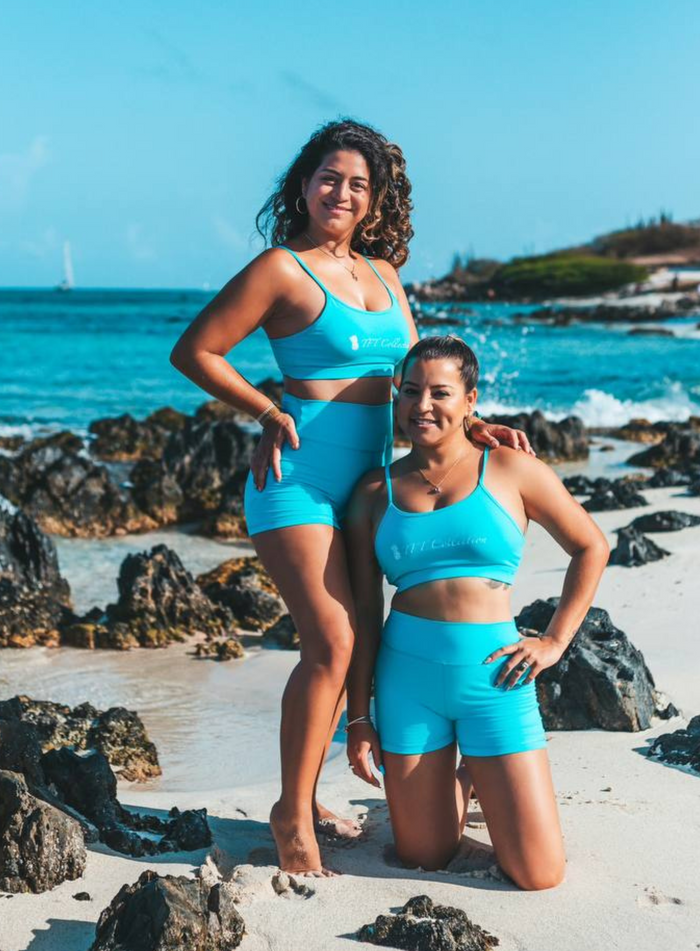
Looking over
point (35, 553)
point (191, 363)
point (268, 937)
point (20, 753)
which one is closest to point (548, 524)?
point (191, 363)

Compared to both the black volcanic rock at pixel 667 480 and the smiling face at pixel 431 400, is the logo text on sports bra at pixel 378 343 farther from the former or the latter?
the black volcanic rock at pixel 667 480

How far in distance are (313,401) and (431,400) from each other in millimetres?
445

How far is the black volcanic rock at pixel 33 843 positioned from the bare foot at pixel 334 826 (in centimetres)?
99

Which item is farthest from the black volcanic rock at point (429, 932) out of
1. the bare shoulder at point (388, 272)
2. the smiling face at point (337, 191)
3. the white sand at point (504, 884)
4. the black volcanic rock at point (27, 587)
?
Result: the black volcanic rock at point (27, 587)

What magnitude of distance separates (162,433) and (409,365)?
15.4 metres

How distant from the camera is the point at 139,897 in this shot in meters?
3.59

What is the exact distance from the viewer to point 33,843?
3.96 meters

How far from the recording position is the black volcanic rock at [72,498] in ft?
42.4

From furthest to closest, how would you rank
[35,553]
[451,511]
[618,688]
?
[35,553] → [618,688] → [451,511]

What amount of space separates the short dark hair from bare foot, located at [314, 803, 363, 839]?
1.74 metres

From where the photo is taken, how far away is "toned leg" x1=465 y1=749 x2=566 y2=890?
13.6ft

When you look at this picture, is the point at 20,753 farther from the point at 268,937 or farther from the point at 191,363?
the point at 191,363

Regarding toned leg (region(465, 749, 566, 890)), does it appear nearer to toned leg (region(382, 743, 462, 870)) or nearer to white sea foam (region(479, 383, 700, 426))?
toned leg (region(382, 743, 462, 870))

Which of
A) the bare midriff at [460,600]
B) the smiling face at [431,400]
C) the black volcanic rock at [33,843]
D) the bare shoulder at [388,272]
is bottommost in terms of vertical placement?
the black volcanic rock at [33,843]
